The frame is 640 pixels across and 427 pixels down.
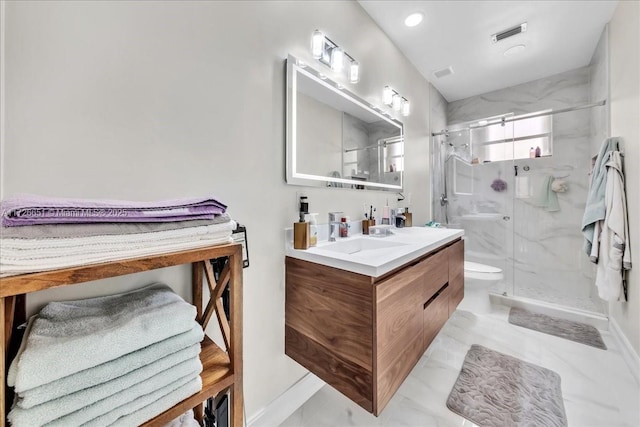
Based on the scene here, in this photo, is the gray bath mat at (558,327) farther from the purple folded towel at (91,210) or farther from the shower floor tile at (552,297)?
the purple folded towel at (91,210)

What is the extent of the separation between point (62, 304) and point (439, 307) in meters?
1.57

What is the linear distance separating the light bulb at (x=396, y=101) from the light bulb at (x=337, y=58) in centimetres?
71

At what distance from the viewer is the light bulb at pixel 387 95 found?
1923 millimetres

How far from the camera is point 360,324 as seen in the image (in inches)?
35.6

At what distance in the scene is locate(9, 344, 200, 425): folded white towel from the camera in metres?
0.44

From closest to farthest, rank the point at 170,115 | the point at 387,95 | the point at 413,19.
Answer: the point at 170,115, the point at 413,19, the point at 387,95

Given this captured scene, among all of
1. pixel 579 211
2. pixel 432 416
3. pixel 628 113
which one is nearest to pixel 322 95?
pixel 432 416

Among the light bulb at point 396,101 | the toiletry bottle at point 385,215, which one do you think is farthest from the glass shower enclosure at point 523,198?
the toiletry bottle at point 385,215

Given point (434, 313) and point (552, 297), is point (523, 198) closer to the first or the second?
point (552, 297)

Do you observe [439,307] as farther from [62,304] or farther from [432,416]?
[62,304]

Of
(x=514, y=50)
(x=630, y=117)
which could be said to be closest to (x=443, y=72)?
(x=514, y=50)

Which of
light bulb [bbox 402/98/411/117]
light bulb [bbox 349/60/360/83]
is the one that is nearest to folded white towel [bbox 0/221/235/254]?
light bulb [bbox 349/60/360/83]

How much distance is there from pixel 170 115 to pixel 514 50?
9.32 ft

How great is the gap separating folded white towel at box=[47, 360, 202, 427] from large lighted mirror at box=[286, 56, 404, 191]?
0.83m
